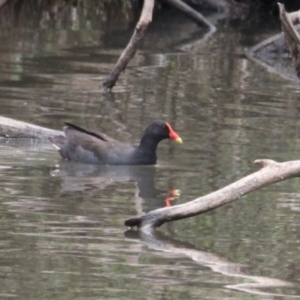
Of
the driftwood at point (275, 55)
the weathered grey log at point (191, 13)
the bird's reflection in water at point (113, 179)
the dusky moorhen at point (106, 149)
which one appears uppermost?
the weathered grey log at point (191, 13)

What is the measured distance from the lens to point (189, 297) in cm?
662

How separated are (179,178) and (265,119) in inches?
159

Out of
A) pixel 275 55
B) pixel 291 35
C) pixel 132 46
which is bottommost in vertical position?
pixel 275 55

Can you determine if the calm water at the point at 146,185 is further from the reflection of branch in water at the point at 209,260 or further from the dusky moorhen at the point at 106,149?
the dusky moorhen at the point at 106,149

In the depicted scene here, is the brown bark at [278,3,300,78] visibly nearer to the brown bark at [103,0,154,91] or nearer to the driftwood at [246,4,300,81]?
the brown bark at [103,0,154,91]

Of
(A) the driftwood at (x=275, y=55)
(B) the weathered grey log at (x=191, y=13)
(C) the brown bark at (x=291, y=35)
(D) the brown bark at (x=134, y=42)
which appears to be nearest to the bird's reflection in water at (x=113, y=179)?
(C) the brown bark at (x=291, y=35)

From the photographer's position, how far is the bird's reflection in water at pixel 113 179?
10109mm

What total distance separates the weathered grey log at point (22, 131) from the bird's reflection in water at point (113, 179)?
71cm

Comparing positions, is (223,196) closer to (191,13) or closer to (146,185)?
(146,185)

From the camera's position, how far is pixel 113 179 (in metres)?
10.9

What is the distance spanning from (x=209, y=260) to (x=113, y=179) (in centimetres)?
344

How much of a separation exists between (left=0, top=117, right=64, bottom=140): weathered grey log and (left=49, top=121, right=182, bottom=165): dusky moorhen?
45 centimetres

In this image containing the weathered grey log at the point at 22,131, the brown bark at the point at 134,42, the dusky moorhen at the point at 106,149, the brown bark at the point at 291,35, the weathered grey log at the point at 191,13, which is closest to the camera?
the brown bark at the point at 291,35

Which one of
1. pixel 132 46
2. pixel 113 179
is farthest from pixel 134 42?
pixel 113 179
